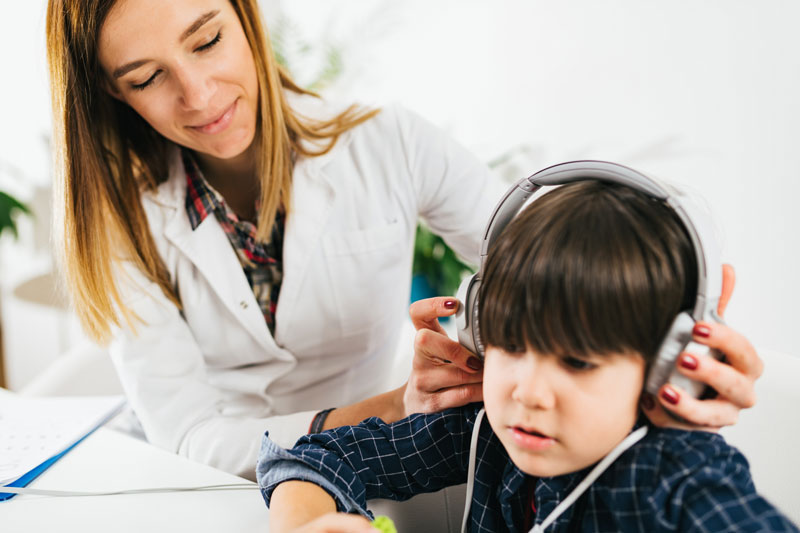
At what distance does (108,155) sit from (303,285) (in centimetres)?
39

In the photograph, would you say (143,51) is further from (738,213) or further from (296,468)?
(738,213)

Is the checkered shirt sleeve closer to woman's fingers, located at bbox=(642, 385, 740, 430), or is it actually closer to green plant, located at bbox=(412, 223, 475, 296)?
woman's fingers, located at bbox=(642, 385, 740, 430)

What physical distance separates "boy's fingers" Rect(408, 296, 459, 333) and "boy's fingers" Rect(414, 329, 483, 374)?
0.02 meters

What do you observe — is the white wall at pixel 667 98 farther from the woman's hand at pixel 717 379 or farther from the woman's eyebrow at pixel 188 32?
the woman's eyebrow at pixel 188 32

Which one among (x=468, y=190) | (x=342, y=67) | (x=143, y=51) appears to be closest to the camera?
(x=143, y=51)

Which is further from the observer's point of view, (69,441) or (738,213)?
(738,213)

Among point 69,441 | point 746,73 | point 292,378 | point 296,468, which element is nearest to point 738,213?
point 746,73

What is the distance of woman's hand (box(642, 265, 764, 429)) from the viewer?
52cm

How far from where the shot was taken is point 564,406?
54 cm

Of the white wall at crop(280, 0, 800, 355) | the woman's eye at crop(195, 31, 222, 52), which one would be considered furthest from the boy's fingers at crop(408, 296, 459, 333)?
the white wall at crop(280, 0, 800, 355)

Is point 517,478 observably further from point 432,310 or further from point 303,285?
point 303,285

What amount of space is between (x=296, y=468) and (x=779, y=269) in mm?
1309

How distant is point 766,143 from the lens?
146 centimetres

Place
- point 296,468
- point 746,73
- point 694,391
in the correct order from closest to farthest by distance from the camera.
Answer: point 694,391
point 296,468
point 746,73
